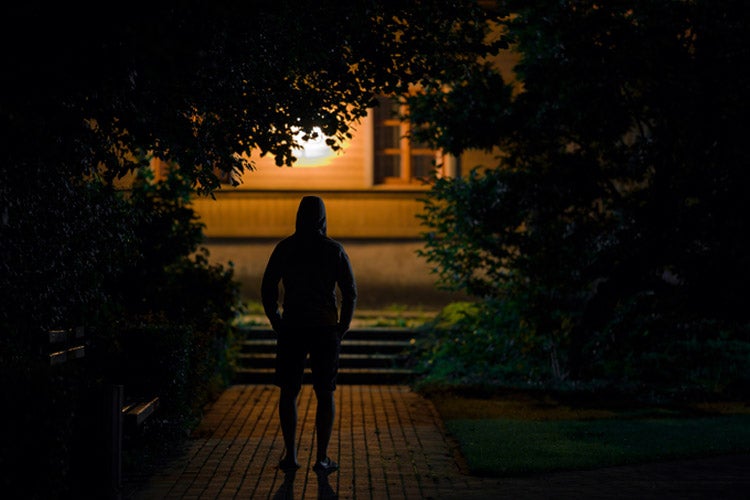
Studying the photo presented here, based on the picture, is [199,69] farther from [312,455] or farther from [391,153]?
[391,153]

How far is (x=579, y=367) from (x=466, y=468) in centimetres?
576

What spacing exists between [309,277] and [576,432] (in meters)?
3.60

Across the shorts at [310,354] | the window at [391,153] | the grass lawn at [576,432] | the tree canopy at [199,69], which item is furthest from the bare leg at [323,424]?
the window at [391,153]

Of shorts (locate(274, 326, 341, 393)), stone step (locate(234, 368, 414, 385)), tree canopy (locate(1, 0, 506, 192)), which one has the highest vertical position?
tree canopy (locate(1, 0, 506, 192))

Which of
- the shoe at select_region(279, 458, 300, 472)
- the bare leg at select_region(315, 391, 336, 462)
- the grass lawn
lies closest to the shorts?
the bare leg at select_region(315, 391, 336, 462)

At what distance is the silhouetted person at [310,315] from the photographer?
8.62m

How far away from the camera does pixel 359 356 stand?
51.3 ft

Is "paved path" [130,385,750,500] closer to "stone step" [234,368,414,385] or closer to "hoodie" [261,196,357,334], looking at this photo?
"hoodie" [261,196,357,334]

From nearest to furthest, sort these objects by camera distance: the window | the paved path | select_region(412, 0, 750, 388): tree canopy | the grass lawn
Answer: the paved path, the grass lawn, select_region(412, 0, 750, 388): tree canopy, the window

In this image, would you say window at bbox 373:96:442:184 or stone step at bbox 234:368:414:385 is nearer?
stone step at bbox 234:368:414:385

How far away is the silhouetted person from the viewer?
862 centimetres

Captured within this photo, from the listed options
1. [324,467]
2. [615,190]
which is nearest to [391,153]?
[615,190]

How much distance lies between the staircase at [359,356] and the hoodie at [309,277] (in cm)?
628

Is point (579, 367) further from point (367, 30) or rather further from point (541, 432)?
point (367, 30)
